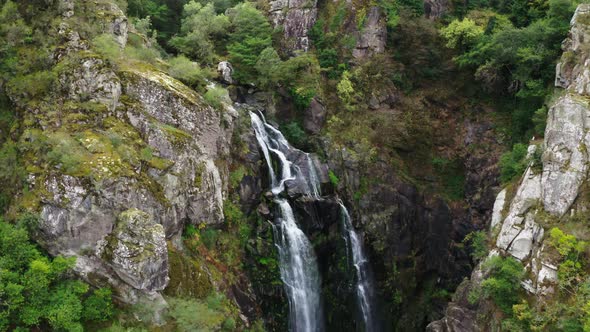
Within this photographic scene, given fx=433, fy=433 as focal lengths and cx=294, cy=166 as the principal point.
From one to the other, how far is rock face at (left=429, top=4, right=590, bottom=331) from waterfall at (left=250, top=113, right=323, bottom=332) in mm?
6794

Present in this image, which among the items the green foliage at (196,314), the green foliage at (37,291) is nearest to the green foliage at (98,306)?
the green foliage at (37,291)

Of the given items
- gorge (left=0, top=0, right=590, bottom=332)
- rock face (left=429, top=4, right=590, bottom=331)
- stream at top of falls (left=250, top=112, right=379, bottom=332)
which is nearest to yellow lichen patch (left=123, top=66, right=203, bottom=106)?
gorge (left=0, top=0, right=590, bottom=332)

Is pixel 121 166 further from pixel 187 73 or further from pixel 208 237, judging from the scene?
pixel 187 73

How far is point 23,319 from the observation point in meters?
12.1

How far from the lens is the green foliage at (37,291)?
12.1 m

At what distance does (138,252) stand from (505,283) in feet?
45.3

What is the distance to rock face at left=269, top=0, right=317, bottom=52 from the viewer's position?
1195 inches

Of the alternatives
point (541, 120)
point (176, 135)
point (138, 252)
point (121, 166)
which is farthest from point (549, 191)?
point (121, 166)

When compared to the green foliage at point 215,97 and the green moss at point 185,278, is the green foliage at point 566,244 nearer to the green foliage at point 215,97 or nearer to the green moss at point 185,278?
the green moss at point 185,278

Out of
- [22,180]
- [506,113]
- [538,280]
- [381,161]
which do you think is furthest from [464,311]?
[22,180]

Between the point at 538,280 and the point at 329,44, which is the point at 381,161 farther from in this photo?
the point at 538,280

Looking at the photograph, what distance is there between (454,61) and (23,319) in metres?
27.1

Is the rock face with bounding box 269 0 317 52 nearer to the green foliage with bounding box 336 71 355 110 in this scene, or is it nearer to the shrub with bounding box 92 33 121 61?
the green foliage with bounding box 336 71 355 110

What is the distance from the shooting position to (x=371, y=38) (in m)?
30.4
